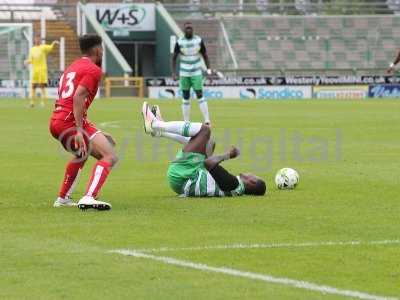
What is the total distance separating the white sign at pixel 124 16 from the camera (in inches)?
2346

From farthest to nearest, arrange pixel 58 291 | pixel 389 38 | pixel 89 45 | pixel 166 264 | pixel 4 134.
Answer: pixel 389 38, pixel 4 134, pixel 89 45, pixel 166 264, pixel 58 291

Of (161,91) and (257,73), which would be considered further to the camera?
(257,73)

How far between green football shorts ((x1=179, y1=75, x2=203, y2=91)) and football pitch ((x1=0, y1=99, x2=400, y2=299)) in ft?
28.1

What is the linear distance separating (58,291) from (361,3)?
57539mm

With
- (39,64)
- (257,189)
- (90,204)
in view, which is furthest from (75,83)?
(39,64)

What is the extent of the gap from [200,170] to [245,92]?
4011cm

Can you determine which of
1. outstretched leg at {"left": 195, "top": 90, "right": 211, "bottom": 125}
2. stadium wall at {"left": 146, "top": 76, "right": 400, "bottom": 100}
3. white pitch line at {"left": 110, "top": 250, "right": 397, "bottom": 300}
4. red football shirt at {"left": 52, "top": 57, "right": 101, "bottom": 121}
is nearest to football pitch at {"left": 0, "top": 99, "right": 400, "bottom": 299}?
white pitch line at {"left": 110, "top": 250, "right": 397, "bottom": 300}

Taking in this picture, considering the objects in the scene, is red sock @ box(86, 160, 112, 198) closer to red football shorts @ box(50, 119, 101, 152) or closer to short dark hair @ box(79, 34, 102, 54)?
red football shorts @ box(50, 119, 101, 152)

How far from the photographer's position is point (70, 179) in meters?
12.9

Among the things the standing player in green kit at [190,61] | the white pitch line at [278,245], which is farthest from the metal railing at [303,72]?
the white pitch line at [278,245]

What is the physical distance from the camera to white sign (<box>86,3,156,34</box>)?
2346 inches

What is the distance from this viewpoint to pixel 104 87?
54.8m

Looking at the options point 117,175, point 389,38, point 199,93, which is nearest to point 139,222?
point 117,175

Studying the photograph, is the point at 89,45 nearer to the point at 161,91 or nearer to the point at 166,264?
the point at 166,264
